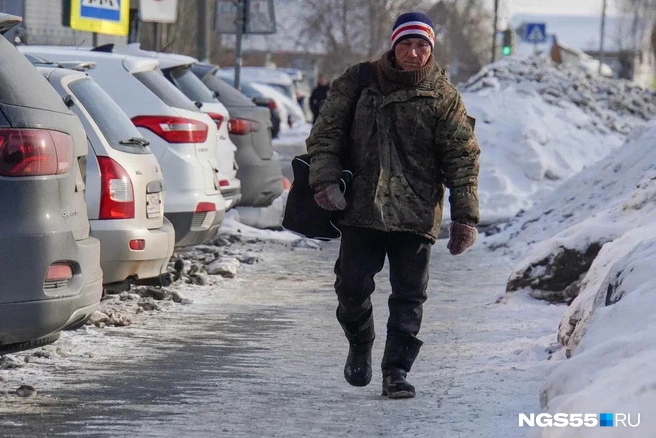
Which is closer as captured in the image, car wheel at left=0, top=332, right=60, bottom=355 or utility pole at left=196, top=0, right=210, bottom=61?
car wheel at left=0, top=332, right=60, bottom=355

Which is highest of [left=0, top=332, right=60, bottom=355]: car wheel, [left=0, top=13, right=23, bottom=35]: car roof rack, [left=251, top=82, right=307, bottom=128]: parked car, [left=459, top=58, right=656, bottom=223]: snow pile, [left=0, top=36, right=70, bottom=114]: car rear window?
[left=0, top=13, right=23, bottom=35]: car roof rack

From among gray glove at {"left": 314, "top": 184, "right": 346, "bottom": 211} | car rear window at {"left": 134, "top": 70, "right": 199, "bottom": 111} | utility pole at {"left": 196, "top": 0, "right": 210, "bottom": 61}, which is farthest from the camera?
utility pole at {"left": 196, "top": 0, "right": 210, "bottom": 61}

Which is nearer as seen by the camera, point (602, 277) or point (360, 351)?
point (360, 351)

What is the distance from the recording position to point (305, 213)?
6652 millimetres

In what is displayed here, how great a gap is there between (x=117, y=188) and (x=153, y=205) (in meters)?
0.44

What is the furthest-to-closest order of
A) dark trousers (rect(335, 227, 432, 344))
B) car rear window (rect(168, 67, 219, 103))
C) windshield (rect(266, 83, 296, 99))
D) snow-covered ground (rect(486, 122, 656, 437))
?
1. windshield (rect(266, 83, 296, 99))
2. car rear window (rect(168, 67, 219, 103))
3. dark trousers (rect(335, 227, 432, 344))
4. snow-covered ground (rect(486, 122, 656, 437))

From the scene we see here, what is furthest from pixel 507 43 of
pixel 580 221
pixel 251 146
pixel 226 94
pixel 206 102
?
pixel 206 102

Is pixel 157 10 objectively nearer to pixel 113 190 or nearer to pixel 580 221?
pixel 580 221

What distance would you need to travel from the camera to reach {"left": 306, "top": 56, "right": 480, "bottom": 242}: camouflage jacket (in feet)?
21.2

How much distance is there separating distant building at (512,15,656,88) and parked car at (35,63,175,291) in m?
70.6

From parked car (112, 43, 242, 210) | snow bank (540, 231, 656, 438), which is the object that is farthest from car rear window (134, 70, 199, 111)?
snow bank (540, 231, 656, 438)

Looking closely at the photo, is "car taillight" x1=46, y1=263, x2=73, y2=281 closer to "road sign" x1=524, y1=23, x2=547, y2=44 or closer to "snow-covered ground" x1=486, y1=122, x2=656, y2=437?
"snow-covered ground" x1=486, y1=122, x2=656, y2=437

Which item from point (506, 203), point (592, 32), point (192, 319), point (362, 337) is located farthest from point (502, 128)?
point (592, 32)

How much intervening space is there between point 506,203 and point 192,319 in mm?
11252
